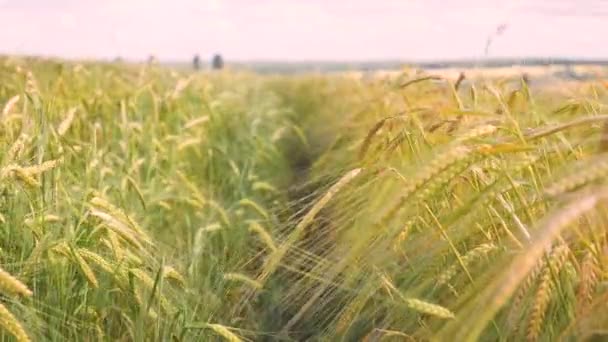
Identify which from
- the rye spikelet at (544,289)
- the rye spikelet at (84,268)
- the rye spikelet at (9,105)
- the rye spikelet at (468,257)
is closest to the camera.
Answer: the rye spikelet at (544,289)

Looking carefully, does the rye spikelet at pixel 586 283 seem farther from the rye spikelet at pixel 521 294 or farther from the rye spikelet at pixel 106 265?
the rye spikelet at pixel 106 265

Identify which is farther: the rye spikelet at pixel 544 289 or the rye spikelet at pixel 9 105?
the rye spikelet at pixel 9 105

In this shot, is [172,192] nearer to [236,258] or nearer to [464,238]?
[236,258]

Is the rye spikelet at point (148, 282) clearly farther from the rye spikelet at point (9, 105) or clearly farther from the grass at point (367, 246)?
the rye spikelet at point (9, 105)

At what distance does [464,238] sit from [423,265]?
0.14 metres

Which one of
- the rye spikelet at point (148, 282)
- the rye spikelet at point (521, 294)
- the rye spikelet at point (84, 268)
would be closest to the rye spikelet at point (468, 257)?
the rye spikelet at point (521, 294)

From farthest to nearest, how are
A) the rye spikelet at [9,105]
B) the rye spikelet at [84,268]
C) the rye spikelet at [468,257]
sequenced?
the rye spikelet at [9,105] < the rye spikelet at [84,268] < the rye spikelet at [468,257]

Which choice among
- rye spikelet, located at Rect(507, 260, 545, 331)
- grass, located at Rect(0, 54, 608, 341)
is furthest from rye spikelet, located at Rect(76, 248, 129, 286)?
rye spikelet, located at Rect(507, 260, 545, 331)

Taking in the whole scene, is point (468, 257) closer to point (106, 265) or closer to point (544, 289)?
point (544, 289)

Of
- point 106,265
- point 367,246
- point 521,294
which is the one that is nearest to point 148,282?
point 106,265

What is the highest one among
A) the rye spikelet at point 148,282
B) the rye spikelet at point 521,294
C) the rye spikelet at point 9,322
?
the rye spikelet at point 521,294

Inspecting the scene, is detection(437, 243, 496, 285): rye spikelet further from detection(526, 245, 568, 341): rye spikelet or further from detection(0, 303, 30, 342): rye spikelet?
detection(0, 303, 30, 342): rye spikelet

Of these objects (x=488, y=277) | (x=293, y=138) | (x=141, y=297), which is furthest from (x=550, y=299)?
(x=293, y=138)

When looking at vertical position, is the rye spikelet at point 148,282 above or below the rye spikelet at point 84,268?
below
